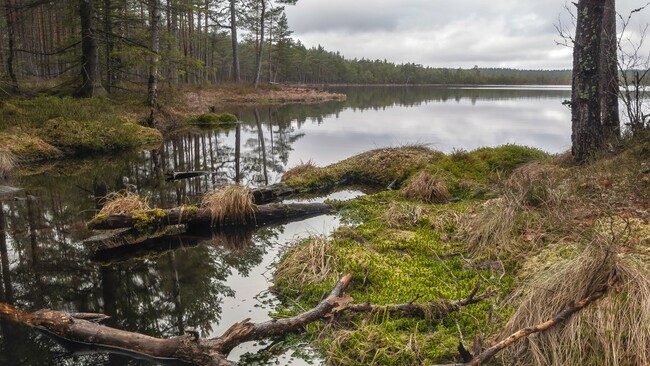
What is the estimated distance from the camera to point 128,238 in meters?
7.46

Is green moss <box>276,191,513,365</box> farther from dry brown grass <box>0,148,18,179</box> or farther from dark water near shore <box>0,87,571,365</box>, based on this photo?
dry brown grass <box>0,148,18,179</box>

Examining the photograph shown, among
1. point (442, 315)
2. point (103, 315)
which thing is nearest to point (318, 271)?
point (442, 315)

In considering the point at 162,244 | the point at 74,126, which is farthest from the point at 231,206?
the point at 74,126

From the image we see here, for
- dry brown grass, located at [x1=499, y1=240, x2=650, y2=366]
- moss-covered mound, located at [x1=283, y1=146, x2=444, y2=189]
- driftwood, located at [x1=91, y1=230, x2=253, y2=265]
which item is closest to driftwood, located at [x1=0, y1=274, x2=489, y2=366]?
dry brown grass, located at [x1=499, y1=240, x2=650, y2=366]

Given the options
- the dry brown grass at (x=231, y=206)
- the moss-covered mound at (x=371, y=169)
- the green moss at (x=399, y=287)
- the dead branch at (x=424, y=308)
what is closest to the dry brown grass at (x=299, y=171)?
the moss-covered mound at (x=371, y=169)

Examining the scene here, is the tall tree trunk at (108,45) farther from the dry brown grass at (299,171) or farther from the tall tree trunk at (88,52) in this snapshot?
the dry brown grass at (299,171)

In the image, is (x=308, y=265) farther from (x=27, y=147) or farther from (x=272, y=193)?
(x=27, y=147)

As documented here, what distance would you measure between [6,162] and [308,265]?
33.0ft

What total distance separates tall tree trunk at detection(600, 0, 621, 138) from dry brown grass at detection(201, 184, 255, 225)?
6702 mm

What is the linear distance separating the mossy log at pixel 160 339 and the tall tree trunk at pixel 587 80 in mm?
6229

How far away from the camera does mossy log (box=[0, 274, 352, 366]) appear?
3865mm

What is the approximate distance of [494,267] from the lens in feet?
17.6

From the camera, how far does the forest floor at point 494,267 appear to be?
10.5 ft

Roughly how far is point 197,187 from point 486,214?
7108mm
